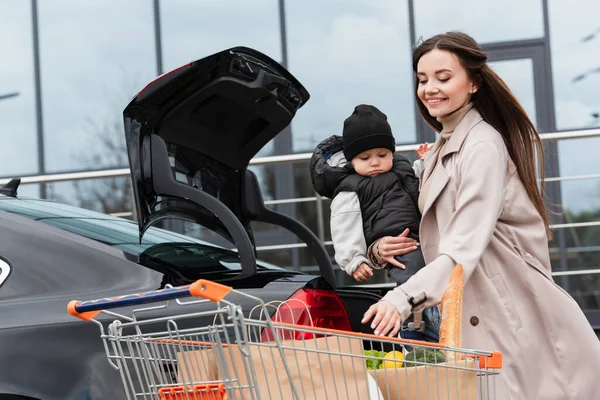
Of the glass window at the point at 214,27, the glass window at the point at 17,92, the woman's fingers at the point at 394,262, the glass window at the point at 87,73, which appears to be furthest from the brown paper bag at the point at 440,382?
the glass window at the point at 17,92

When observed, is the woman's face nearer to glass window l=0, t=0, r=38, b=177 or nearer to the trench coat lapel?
the trench coat lapel

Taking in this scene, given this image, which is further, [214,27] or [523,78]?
[214,27]

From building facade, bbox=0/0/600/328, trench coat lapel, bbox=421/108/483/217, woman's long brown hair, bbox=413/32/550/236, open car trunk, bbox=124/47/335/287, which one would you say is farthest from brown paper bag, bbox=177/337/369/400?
building facade, bbox=0/0/600/328

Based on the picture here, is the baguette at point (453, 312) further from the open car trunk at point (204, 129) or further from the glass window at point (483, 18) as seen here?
the glass window at point (483, 18)

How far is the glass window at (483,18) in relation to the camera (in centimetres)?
962

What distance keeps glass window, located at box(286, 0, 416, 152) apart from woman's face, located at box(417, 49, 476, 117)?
668 centimetres

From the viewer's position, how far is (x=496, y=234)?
3090 mm

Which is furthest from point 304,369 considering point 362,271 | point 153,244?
point 153,244

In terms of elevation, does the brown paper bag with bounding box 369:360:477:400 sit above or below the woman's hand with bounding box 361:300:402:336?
below

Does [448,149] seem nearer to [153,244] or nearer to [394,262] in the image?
[394,262]

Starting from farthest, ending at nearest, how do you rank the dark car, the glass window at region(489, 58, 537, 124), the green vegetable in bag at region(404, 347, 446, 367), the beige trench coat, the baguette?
the glass window at region(489, 58, 537, 124), the dark car, the beige trench coat, the baguette, the green vegetable in bag at region(404, 347, 446, 367)

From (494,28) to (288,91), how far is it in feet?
20.6

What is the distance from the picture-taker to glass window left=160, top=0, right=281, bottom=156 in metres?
10.1

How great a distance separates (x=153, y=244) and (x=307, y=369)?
168 cm
